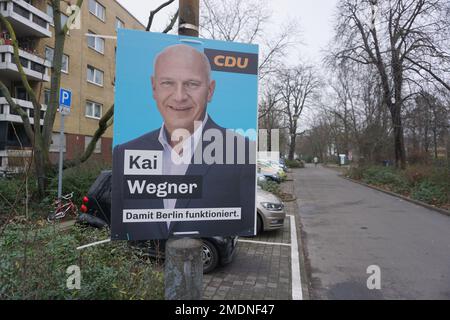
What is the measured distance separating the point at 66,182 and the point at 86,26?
1975 cm

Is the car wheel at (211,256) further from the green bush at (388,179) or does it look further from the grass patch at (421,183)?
the green bush at (388,179)

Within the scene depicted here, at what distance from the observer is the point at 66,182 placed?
8539 millimetres

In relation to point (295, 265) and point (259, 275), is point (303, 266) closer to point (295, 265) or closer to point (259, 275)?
point (295, 265)

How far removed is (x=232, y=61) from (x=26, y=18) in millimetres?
22423

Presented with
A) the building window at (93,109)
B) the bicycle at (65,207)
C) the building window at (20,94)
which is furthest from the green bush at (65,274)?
the building window at (93,109)

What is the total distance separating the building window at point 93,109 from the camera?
25362 mm

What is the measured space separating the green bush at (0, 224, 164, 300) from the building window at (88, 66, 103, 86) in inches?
971

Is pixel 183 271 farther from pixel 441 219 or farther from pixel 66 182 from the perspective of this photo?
pixel 441 219

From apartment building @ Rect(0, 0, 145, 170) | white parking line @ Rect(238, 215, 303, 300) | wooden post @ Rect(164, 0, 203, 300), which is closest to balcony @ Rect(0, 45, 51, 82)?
apartment building @ Rect(0, 0, 145, 170)

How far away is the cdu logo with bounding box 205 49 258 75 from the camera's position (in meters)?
2.73

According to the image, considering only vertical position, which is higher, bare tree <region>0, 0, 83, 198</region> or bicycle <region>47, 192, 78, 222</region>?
bare tree <region>0, 0, 83, 198</region>

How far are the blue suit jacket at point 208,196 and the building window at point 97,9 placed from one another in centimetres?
2653

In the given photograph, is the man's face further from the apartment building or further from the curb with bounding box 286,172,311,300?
the apartment building
